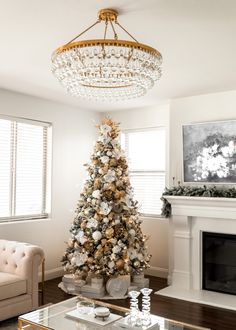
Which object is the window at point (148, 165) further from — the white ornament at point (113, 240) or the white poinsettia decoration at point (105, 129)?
the white ornament at point (113, 240)

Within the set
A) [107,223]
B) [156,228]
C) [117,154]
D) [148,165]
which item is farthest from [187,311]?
[148,165]

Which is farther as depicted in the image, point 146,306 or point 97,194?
point 97,194

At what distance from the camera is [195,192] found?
5.13 metres

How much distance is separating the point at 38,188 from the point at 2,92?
5.01ft

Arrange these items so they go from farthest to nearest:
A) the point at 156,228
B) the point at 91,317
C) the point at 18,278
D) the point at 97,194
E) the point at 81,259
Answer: the point at 156,228
the point at 97,194
the point at 81,259
the point at 18,278
the point at 91,317

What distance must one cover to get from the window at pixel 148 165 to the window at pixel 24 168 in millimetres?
1486

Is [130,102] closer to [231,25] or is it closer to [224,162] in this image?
[224,162]

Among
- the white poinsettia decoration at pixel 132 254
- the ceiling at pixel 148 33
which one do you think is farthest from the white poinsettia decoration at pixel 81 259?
the ceiling at pixel 148 33

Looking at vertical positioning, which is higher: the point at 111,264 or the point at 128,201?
the point at 128,201

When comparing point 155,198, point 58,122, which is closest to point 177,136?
point 155,198

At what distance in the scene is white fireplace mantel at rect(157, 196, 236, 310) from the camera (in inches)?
194

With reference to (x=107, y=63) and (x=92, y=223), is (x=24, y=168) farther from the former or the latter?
(x=107, y=63)

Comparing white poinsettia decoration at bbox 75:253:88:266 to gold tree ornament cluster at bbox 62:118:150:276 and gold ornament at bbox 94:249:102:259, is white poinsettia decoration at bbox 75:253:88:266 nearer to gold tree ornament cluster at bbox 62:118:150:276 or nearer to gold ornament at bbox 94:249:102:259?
gold tree ornament cluster at bbox 62:118:150:276

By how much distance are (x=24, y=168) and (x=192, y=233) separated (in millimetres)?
2607
